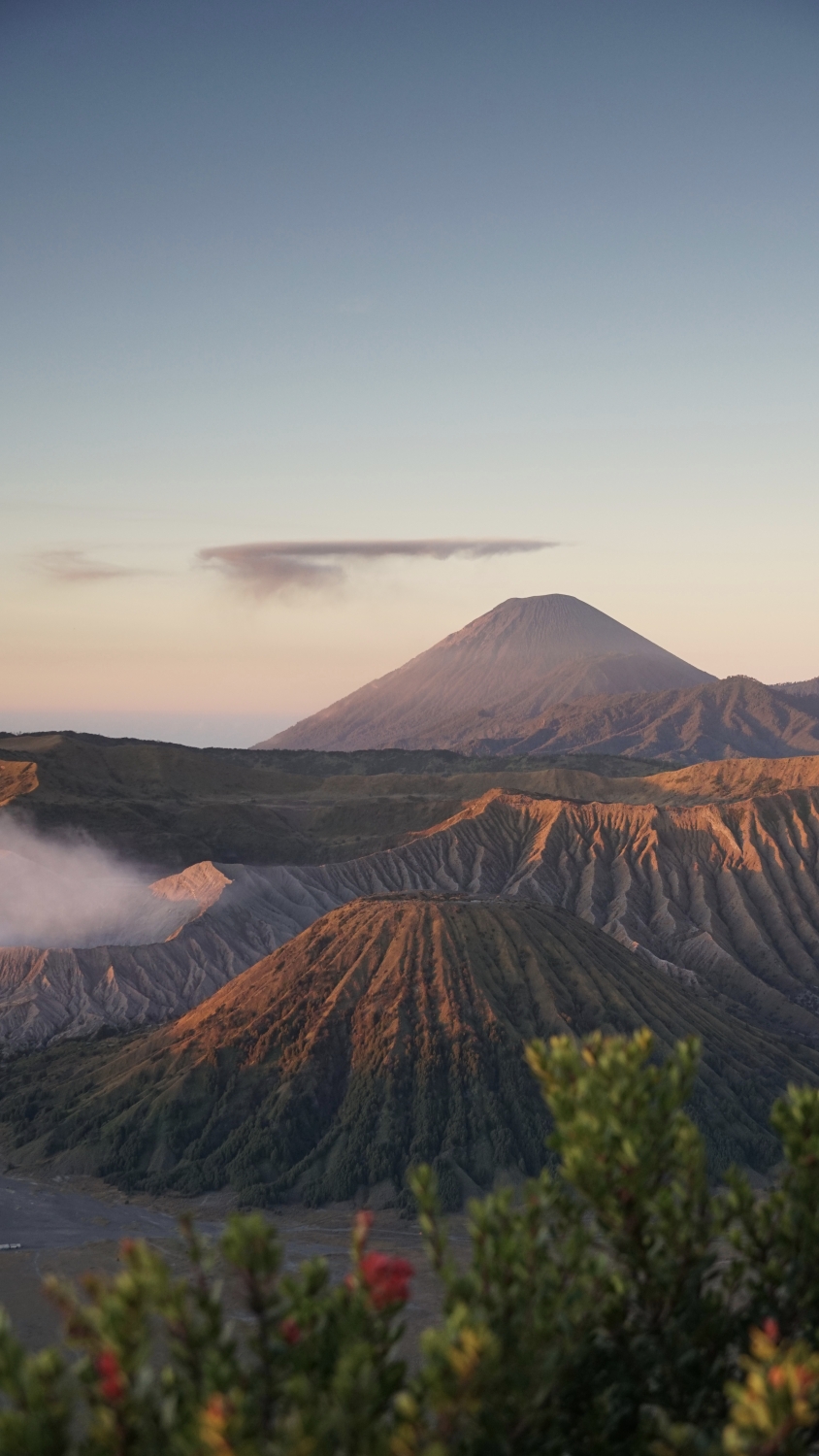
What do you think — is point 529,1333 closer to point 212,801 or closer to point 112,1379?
point 112,1379

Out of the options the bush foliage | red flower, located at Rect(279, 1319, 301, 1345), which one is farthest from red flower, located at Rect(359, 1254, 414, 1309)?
red flower, located at Rect(279, 1319, 301, 1345)

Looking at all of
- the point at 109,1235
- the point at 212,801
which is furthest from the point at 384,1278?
the point at 212,801

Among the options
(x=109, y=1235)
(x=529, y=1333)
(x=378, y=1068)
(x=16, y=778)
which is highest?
(x=16, y=778)

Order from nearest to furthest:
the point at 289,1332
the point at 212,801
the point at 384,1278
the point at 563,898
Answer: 1. the point at 384,1278
2. the point at 289,1332
3. the point at 563,898
4. the point at 212,801

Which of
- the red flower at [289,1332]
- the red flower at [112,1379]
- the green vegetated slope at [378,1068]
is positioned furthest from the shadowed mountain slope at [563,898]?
the red flower at [112,1379]

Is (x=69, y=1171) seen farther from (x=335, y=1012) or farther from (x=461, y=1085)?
(x=461, y=1085)

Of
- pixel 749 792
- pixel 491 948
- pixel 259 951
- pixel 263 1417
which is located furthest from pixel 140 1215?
pixel 749 792
